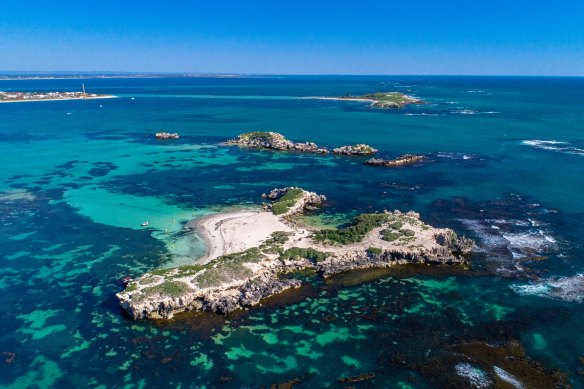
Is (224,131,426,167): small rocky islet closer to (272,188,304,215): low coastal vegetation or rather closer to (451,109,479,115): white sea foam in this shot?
(272,188,304,215): low coastal vegetation

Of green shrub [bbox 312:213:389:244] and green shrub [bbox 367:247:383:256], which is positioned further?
green shrub [bbox 312:213:389:244]

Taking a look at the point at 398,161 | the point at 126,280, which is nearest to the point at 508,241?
the point at 398,161

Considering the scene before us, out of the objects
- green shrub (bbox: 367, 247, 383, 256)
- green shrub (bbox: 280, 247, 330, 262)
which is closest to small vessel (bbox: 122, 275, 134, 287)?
green shrub (bbox: 280, 247, 330, 262)

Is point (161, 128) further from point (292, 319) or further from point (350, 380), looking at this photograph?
point (350, 380)

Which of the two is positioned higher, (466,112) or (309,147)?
(466,112)

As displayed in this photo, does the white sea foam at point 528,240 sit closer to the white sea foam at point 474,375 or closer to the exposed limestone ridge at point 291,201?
the white sea foam at point 474,375

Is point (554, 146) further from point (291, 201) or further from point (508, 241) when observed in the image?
point (291, 201)
